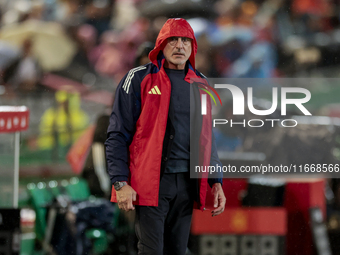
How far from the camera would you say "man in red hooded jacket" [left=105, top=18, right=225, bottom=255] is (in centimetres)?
212

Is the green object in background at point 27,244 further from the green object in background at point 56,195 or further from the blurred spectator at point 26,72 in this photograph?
the blurred spectator at point 26,72

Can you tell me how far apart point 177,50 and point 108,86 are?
1256 mm

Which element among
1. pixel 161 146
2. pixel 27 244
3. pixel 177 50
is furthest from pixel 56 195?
pixel 177 50

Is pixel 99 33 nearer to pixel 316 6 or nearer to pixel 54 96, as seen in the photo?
pixel 54 96

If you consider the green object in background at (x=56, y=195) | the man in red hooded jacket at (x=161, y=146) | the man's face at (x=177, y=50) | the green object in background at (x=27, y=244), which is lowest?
the green object in background at (x=27, y=244)

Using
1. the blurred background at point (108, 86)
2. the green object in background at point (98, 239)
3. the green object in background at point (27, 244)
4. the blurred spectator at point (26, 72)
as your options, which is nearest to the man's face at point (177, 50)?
the blurred background at point (108, 86)

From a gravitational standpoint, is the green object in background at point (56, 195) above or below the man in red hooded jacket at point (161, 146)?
below

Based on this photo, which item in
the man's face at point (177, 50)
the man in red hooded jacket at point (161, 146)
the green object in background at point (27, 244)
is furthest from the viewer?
the green object in background at point (27, 244)

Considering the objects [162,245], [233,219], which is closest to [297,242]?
[233,219]

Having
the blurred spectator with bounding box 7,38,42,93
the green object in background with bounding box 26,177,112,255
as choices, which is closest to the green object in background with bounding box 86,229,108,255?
the green object in background with bounding box 26,177,112,255

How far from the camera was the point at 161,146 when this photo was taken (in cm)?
216

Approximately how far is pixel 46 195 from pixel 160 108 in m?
1.66

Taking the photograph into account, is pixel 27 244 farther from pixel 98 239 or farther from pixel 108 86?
pixel 108 86

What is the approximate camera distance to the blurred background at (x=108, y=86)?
3396 mm
